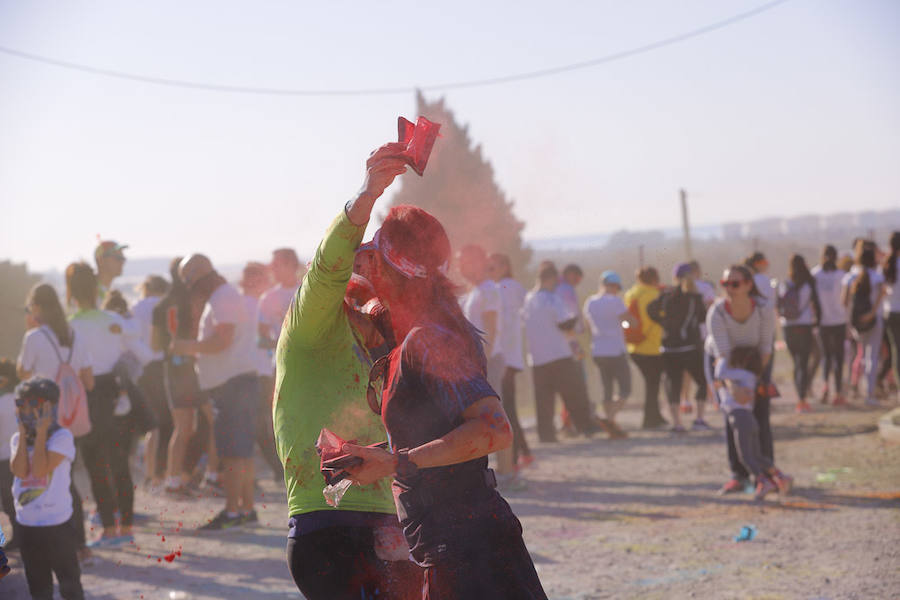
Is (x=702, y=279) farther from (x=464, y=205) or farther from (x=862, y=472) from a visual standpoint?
(x=464, y=205)

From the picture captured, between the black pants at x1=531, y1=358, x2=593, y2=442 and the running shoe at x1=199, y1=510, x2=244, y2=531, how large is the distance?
4.67m

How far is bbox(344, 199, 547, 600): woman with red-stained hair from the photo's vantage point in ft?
8.89

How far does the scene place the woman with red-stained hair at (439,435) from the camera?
8.89ft

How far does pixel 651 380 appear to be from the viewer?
495 inches

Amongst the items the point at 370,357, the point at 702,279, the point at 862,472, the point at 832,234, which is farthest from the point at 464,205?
the point at 832,234

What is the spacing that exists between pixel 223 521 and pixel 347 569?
5168 millimetres

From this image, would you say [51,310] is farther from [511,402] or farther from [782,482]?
[782,482]

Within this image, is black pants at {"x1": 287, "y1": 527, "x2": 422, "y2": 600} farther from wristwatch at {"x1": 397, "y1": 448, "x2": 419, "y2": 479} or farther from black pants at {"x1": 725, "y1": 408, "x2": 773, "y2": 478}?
black pants at {"x1": 725, "y1": 408, "x2": 773, "y2": 478}

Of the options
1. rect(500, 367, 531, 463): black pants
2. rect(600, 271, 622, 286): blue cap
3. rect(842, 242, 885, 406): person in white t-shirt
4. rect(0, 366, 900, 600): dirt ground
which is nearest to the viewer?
rect(0, 366, 900, 600): dirt ground

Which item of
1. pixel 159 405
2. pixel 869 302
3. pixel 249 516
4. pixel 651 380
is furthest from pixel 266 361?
pixel 869 302

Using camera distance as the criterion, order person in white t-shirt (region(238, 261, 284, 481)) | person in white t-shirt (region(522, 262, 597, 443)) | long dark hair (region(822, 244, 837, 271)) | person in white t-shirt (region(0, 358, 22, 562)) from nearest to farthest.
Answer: person in white t-shirt (region(0, 358, 22, 562))
person in white t-shirt (region(238, 261, 284, 481))
person in white t-shirt (region(522, 262, 597, 443))
long dark hair (region(822, 244, 837, 271))

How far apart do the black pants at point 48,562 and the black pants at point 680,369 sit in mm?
8213

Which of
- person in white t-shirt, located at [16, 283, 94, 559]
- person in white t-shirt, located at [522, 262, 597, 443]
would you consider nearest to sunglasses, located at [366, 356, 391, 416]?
person in white t-shirt, located at [16, 283, 94, 559]

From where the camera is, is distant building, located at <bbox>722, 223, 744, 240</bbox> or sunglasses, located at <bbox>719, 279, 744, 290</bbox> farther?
distant building, located at <bbox>722, 223, 744, 240</bbox>
